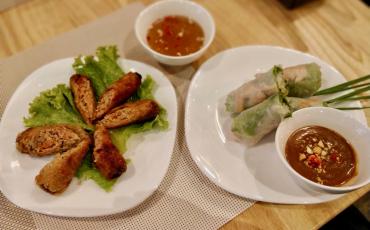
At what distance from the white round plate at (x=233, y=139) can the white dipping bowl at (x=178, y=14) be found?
0.11 m

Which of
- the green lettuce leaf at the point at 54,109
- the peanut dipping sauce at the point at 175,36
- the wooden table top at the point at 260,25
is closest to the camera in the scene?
the green lettuce leaf at the point at 54,109

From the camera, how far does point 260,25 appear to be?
2.35m

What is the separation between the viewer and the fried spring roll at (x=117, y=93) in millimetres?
1731

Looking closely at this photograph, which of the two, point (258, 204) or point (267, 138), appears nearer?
point (258, 204)

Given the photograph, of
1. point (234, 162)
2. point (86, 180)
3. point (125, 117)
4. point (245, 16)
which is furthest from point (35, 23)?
point (234, 162)

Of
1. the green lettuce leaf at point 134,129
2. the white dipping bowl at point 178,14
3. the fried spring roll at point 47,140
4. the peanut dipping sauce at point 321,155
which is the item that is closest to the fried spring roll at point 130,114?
the green lettuce leaf at point 134,129

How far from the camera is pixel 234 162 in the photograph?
1.68 m

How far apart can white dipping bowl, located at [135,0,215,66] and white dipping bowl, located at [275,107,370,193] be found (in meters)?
0.65

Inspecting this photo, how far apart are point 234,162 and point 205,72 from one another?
561 millimetres

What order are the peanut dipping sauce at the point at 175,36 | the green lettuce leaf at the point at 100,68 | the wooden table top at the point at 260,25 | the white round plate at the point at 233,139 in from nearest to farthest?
the white round plate at the point at 233,139 → the green lettuce leaf at the point at 100,68 → the peanut dipping sauce at the point at 175,36 → the wooden table top at the point at 260,25

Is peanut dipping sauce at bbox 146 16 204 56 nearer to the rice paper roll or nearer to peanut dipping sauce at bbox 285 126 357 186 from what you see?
the rice paper roll

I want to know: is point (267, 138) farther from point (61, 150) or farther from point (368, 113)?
point (61, 150)

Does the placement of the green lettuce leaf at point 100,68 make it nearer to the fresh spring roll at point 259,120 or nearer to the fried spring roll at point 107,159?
the fried spring roll at point 107,159

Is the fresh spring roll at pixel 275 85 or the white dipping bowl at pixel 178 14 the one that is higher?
the white dipping bowl at pixel 178 14
